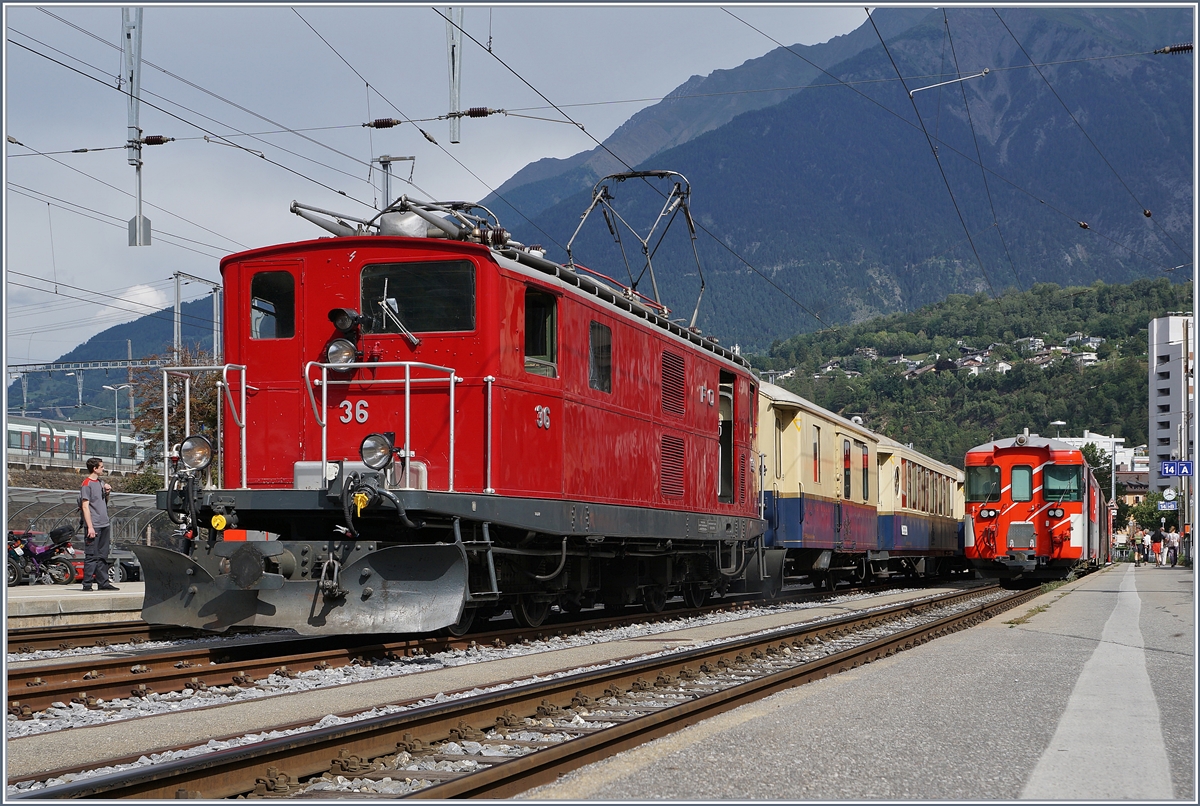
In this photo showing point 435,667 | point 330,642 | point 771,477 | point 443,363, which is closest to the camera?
point 435,667

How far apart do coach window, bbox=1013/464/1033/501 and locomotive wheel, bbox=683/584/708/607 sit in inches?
468

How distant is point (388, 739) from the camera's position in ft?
20.0

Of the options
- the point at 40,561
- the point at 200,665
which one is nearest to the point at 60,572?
the point at 40,561

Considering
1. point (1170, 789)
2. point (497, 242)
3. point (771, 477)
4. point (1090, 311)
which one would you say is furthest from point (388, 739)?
point (1090, 311)

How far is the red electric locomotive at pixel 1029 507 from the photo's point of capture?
26.0 m

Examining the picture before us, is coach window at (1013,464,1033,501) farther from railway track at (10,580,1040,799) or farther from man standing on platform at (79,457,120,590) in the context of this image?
man standing on platform at (79,457,120,590)

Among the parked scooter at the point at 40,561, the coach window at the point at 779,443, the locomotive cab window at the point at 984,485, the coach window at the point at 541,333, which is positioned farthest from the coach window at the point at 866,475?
the parked scooter at the point at 40,561

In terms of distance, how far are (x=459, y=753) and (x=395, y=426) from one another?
4.73 meters

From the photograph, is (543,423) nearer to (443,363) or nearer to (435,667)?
(443,363)

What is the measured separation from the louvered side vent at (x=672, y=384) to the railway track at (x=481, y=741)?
4809mm

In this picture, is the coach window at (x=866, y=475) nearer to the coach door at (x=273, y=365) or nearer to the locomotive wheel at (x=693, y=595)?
the locomotive wheel at (x=693, y=595)

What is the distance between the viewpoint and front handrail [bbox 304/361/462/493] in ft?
32.1

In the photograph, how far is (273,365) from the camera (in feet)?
35.9

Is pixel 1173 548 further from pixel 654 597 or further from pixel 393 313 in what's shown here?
pixel 393 313
